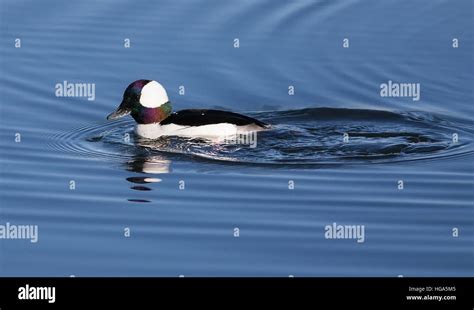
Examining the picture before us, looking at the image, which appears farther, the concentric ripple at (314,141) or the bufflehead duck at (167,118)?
the bufflehead duck at (167,118)

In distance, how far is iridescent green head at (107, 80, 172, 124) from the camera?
64.2 ft

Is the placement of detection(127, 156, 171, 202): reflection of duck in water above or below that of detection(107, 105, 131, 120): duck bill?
below

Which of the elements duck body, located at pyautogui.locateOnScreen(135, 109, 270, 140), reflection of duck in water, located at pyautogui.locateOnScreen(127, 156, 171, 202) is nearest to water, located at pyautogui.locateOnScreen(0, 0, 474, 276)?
reflection of duck in water, located at pyautogui.locateOnScreen(127, 156, 171, 202)

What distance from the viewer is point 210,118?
1872cm

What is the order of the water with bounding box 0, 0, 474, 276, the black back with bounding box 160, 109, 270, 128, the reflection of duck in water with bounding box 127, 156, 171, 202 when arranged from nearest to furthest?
1. the water with bounding box 0, 0, 474, 276
2. the reflection of duck in water with bounding box 127, 156, 171, 202
3. the black back with bounding box 160, 109, 270, 128

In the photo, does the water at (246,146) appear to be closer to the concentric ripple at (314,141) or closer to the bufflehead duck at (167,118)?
the concentric ripple at (314,141)

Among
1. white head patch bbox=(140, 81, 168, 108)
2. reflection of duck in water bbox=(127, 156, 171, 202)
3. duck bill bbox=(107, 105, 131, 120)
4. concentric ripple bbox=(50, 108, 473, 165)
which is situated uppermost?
white head patch bbox=(140, 81, 168, 108)

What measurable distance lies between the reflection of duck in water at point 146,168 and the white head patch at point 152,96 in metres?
1.60

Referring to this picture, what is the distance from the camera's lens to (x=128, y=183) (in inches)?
663

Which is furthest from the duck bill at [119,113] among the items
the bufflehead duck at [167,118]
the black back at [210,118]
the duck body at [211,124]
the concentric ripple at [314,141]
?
the black back at [210,118]

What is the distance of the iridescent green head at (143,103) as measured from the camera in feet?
64.2

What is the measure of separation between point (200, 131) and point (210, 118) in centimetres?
28

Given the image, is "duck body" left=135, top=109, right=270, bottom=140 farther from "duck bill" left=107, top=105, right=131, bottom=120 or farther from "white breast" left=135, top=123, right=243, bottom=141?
"duck bill" left=107, top=105, right=131, bottom=120

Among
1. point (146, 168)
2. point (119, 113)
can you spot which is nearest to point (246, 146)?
point (146, 168)
